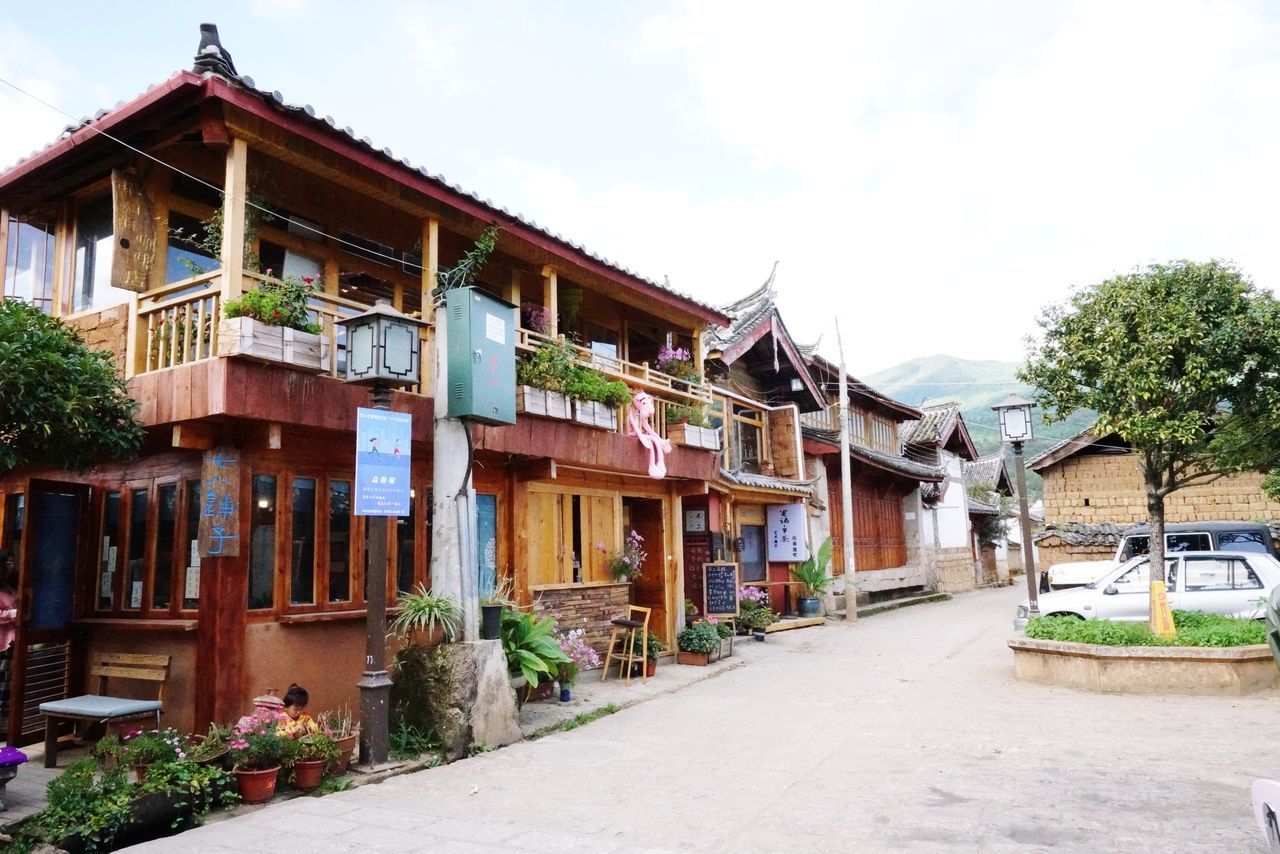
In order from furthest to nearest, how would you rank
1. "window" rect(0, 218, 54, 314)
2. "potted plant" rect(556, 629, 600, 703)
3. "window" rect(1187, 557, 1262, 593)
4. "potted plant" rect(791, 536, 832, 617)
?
"potted plant" rect(791, 536, 832, 617) < "window" rect(1187, 557, 1262, 593) < "potted plant" rect(556, 629, 600, 703) < "window" rect(0, 218, 54, 314)

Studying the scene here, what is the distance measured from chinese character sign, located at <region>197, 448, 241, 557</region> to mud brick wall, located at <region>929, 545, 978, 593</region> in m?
23.6

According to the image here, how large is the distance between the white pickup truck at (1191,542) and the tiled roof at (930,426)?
35.8 ft

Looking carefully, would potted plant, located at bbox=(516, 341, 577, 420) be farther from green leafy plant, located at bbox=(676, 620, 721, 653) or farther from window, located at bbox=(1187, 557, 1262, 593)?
window, located at bbox=(1187, 557, 1262, 593)

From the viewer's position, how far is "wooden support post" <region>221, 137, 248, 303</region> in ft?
23.1

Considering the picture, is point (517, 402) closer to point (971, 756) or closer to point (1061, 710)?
point (971, 756)

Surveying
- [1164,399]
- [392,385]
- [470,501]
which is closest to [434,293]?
[392,385]

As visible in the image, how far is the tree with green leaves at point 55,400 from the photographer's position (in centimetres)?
633

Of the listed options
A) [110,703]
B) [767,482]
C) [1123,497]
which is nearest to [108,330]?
[110,703]

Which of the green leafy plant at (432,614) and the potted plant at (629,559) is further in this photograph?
the potted plant at (629,559)

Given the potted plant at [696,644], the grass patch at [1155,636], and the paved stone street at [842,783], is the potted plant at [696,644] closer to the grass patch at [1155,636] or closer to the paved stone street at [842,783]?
the paved stone street at [842,783]

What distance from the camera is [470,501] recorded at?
8.31 m

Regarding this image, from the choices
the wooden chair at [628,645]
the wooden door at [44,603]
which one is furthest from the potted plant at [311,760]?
the wooden chair at [628,645]

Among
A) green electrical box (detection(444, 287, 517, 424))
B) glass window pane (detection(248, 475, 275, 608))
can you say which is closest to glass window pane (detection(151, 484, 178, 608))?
glass window pane (detection(248, 475, 275, 608))

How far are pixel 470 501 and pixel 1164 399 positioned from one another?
869 cm
